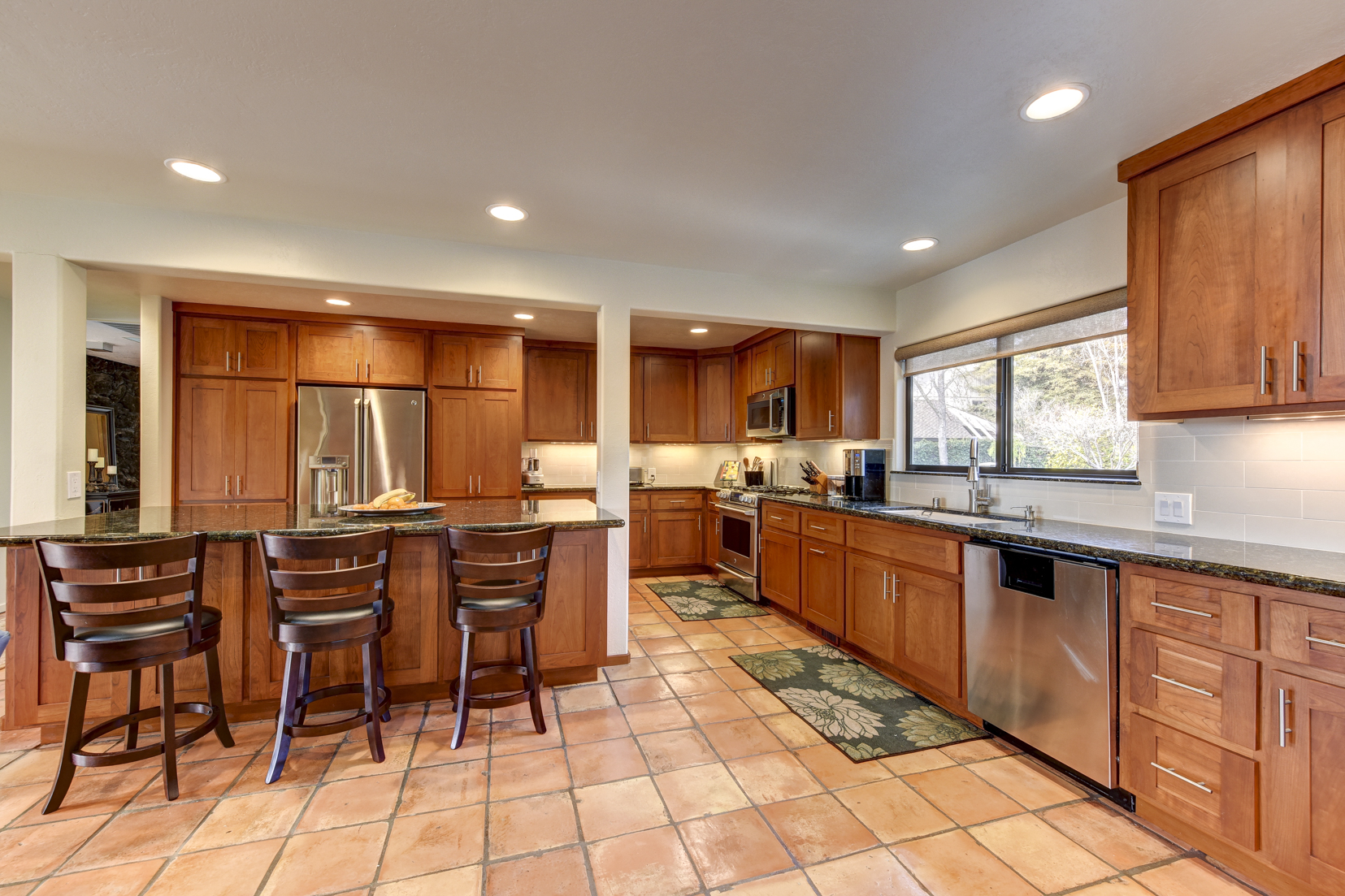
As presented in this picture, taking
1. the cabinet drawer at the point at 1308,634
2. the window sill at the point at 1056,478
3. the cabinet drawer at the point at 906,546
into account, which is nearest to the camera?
the cabinet drawer at the point at 1308,634

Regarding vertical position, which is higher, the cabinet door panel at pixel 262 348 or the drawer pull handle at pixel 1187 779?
the cabinet door panel at pixel 262 348

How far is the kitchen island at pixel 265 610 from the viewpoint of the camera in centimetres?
227

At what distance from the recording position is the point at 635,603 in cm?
448

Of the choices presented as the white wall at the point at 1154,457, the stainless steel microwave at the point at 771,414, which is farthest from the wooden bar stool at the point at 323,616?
the stainless steel microwave at the point at 771,414

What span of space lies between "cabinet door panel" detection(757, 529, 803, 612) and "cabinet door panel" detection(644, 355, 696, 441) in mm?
1756

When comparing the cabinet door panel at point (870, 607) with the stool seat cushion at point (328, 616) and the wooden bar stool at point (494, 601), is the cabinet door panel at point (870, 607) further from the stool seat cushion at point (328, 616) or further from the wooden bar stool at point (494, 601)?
the stool seat cushion at point (328, 616)

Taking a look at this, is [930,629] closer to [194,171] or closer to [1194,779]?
[1194,779]

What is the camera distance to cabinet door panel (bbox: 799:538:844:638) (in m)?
3.42

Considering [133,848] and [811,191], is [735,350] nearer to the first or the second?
[811,191]

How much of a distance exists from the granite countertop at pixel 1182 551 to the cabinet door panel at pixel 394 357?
12.3 ft

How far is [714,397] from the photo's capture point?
5781mm

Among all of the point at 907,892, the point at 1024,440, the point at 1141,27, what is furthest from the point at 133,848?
the point at 1024,440

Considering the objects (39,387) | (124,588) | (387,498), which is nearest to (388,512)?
(387,498)

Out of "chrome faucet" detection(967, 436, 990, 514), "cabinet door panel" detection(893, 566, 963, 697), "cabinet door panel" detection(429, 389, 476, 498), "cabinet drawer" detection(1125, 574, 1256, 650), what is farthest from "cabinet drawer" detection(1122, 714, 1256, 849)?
"cabinet door panel" detection(429, 389, 476, 498)
